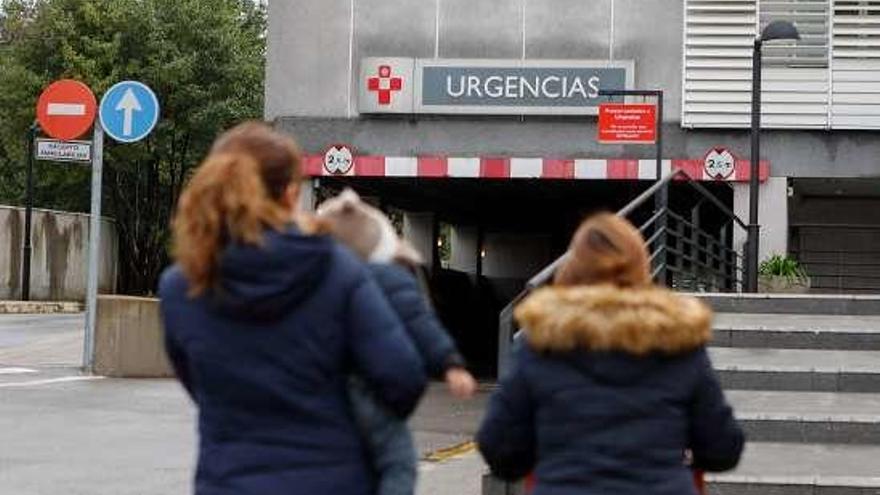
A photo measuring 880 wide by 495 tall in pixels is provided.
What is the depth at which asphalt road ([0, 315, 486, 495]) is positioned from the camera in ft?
27.4

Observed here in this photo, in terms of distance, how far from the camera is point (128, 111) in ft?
51.3

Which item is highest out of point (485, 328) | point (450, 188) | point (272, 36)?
point (272, 36)

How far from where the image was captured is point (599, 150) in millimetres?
19922

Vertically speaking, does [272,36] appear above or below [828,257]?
above

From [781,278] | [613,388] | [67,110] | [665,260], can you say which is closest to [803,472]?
[613,388]

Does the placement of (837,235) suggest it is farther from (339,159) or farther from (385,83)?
(339,159)

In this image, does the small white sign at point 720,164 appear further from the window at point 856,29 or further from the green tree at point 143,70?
the green tree at point 143,70

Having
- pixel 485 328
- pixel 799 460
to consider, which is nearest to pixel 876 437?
pixel 799 460

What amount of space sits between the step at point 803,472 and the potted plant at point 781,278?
8.50 m

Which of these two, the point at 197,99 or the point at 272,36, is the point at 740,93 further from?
the point at 197,99

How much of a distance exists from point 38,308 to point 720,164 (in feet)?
56.2

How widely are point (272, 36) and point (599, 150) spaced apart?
4725mm

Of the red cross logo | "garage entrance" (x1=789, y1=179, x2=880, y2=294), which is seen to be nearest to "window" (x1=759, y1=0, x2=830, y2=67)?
"garage entrance" (x1=789, y1=179, x2=880, y2=294)

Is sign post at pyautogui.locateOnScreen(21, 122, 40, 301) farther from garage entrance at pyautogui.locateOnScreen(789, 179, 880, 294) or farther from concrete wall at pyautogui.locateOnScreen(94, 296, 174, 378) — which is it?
concrete wall at pyautogui.locateOnScreen(94, 296, 174, 378)
